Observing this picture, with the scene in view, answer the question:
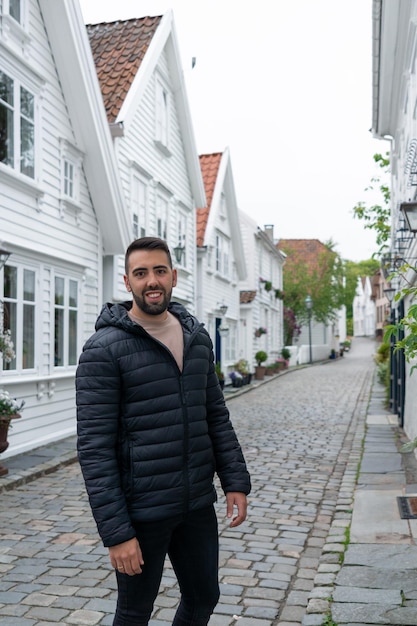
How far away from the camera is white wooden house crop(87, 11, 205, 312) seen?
48.8ft

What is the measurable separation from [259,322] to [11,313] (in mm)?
23092

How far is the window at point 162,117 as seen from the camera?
17000mm

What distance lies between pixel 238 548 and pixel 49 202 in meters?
7.06

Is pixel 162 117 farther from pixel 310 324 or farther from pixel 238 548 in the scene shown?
pixel 310 324

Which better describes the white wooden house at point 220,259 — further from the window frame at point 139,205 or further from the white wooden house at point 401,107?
the white wooden house at point 401,107

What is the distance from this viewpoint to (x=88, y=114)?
11.9 meters

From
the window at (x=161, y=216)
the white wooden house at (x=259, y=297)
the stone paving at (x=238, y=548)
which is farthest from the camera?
the white wooden house at (x=259, y=297)

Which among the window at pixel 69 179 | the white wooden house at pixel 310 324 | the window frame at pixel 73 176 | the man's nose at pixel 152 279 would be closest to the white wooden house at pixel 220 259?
the window frame at pixel 73 176

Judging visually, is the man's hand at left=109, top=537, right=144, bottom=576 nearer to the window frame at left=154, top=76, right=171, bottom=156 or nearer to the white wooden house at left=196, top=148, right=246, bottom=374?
the window frame at left=154, top=76, right=171, bottom=156

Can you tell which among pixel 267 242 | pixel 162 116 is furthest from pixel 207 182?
pixel 267 242

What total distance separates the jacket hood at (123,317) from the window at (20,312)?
687 centimetres

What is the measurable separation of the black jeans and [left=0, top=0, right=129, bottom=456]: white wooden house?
7.06 metres

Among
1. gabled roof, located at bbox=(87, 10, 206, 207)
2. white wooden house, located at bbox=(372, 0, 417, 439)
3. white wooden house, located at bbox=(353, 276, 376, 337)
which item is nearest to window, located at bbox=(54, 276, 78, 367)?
gabled roof, located at bbox=(87, 10, 206, 207)

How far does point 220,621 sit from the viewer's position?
14.1 feet
